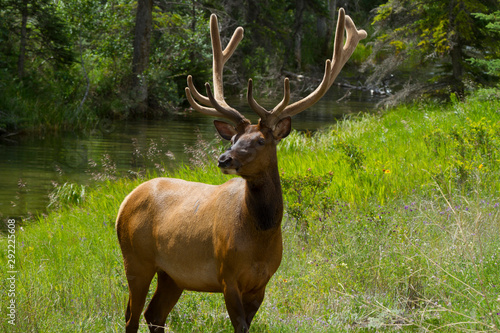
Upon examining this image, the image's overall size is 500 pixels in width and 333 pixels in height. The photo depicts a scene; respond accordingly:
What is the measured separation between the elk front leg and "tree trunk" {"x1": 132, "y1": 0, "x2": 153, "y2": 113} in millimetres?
17995

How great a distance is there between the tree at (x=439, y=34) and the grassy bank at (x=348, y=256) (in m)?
6.84

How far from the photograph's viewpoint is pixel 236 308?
3.67 metres

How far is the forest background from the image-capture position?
54.0ft

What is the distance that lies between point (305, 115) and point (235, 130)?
771 inches

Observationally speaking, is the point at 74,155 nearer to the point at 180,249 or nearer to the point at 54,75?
the point at 54,75

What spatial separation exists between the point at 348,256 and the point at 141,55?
17289 mm

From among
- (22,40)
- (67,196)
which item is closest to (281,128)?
(67,196)

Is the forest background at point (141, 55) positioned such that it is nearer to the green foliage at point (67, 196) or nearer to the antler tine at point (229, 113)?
the green foliage at point (67, 196)

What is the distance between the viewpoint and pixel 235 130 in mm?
4156

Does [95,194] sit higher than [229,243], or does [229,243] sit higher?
[229,243]

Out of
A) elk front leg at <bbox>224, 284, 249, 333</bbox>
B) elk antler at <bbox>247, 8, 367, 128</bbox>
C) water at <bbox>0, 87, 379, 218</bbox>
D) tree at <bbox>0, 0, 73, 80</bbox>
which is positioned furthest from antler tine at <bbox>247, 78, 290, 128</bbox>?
tree at <bbox>0, 0, 73, 80</bbox>

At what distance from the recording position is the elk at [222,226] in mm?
3732

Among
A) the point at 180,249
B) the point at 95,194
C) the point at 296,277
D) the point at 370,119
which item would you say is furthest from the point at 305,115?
the point at 180,249

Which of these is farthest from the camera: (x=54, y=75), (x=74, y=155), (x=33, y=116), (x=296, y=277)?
(x=54, y=75)
